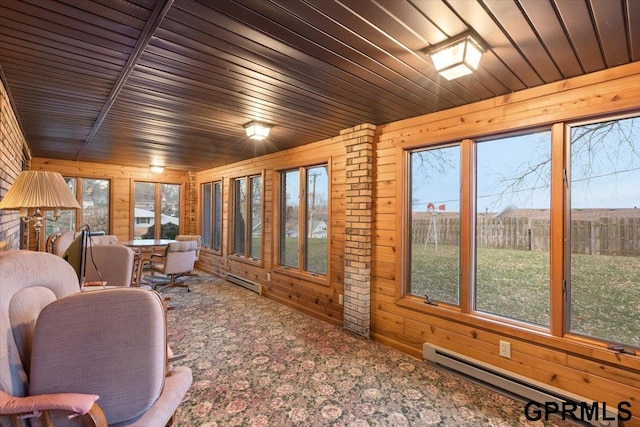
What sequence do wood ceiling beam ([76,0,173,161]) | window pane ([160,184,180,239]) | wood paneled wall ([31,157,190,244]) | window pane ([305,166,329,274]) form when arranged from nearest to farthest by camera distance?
wood ceiling beam ([76,0,173,161]), window pane ([305,166,329,274]), wood paneled wall ([31,157,190,244]), window pane ([160,184,180,239])

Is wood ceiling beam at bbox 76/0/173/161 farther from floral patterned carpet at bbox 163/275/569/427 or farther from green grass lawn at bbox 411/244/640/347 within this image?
green grass lawn at bbox 411/244/640/347

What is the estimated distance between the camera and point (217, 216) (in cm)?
675

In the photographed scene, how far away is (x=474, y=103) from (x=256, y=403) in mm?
2962

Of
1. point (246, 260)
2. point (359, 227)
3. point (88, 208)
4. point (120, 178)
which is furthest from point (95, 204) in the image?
point (359, 227)

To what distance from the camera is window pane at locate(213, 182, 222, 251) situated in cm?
666

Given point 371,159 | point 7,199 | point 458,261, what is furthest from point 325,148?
point 7,199

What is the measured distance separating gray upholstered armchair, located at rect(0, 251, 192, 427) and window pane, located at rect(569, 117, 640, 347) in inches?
106

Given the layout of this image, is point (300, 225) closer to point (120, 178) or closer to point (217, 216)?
point (217, 216)

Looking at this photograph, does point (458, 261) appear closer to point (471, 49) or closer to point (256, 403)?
point (471, 49)

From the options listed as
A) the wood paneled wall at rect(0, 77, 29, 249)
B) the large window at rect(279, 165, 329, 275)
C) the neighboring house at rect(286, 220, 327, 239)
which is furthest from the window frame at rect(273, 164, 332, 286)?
the wood paneled wall at rect(0, 77, 29, 249)

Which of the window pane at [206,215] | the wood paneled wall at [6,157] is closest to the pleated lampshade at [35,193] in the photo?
the wood paneled wall at [6,157]

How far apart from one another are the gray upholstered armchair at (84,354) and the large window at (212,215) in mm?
5377

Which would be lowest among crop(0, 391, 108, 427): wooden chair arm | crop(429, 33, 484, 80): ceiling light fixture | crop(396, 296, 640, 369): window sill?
crop(396, 296, 640, 369): window sill

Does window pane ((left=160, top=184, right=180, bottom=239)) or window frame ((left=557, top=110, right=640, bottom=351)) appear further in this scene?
window pane ((left=160, top=184, right=180, bottom=239))
